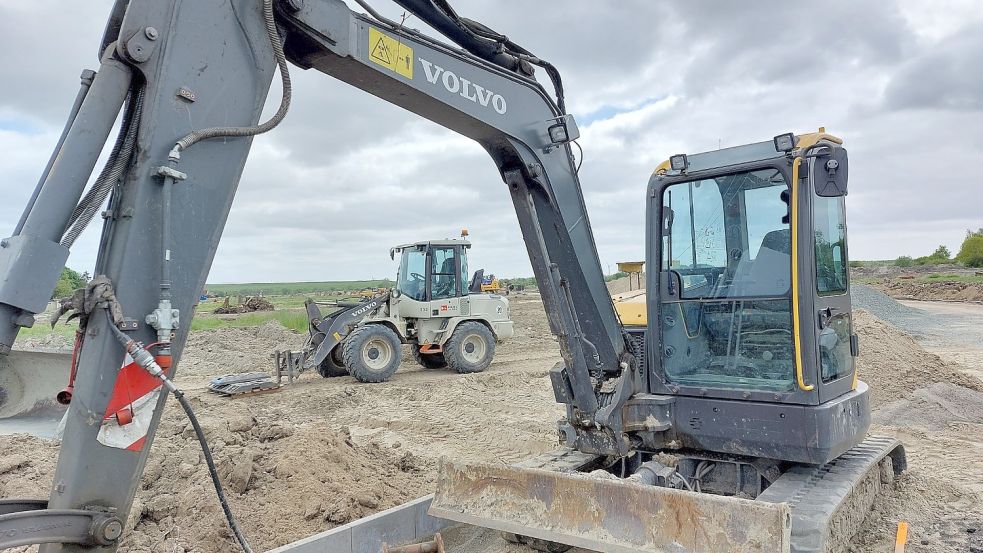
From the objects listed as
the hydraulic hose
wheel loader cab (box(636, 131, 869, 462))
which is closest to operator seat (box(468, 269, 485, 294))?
wheel loader cab (box(636, 131, 869, 462))

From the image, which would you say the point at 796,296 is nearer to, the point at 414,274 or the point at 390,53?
the point at 390,53

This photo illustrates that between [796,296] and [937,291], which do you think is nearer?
[796,296]

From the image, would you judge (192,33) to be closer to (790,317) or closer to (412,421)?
(790,317)

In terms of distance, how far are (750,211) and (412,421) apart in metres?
5.54

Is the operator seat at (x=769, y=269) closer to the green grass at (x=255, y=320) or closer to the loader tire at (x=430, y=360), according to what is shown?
the loader tire at (x=430, y=360)

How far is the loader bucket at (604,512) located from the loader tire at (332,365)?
8007 mm

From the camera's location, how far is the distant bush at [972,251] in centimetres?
5119

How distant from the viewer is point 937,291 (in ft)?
105

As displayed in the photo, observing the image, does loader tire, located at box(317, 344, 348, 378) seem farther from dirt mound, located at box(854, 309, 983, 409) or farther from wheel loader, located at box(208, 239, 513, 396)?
dirt mound, located at box(854, 309, 983, 409)

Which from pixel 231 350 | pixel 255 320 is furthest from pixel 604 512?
pixel 255 320

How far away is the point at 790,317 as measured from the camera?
12.7 feet

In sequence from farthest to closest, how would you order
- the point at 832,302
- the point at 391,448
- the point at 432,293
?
the point at 432,293 → the point at 391,448 → the point at 832,302

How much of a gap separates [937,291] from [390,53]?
36.4 meters

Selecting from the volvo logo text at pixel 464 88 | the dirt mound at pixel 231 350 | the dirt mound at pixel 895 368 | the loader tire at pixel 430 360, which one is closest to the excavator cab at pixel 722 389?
the volvo logo text at pixel 464 88
